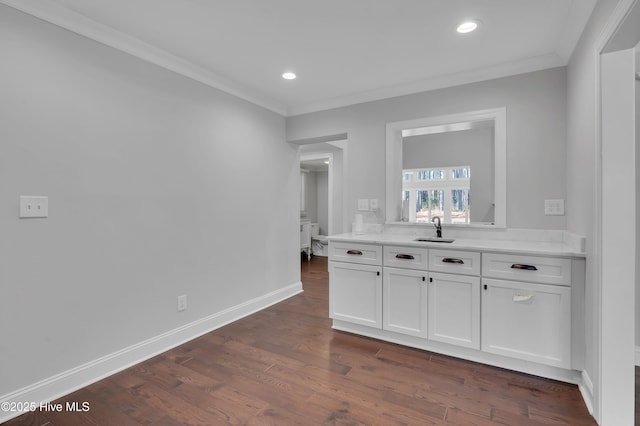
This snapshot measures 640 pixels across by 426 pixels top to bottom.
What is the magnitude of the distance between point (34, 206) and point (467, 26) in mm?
3038

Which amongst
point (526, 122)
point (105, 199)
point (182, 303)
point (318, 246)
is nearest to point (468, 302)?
point (526, 122)

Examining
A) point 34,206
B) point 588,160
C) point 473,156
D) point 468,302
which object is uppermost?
point 473,156

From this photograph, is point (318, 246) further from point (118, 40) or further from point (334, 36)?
point (118, 40)

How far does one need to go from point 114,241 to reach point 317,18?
212 centimetres

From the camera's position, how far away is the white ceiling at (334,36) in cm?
203

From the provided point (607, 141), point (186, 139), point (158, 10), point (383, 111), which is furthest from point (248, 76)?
point (607, 141)

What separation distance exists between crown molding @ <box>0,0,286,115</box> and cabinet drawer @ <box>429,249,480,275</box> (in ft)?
8.22

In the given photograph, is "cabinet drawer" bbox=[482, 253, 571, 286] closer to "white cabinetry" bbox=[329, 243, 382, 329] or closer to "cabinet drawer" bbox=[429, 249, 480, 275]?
"cabinet drawer" bbox=[429, 249, 480, 275]

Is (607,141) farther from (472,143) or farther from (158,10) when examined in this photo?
(472,143)

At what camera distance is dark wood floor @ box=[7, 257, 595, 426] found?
71.8 inches

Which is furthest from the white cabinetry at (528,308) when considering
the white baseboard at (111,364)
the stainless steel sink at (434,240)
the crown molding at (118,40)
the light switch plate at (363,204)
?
the crown molding at (118,40)

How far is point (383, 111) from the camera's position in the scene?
3441 millimetres

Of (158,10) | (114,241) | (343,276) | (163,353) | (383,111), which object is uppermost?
(158,10)

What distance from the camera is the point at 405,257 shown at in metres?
2.73
